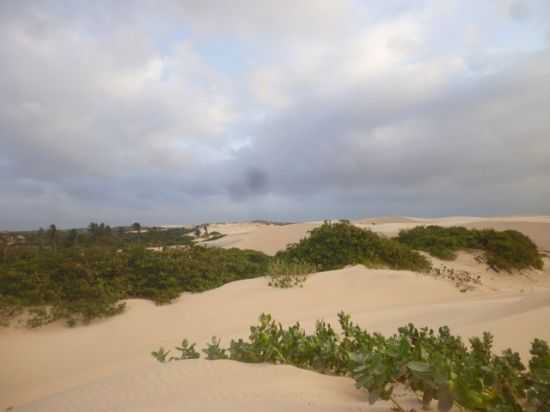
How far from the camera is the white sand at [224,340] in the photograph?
2.62m

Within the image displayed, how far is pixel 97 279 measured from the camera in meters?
8.20

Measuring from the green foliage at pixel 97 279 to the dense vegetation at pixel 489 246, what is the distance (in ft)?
27.3

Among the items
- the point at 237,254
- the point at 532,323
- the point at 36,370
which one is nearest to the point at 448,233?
the point at 237,254

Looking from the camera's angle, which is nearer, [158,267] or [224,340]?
[224,340]

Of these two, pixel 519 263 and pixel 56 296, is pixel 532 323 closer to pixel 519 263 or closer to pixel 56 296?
pixel 56 296

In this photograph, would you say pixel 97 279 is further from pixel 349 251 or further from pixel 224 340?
pixel 349 251

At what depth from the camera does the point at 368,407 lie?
2223mm

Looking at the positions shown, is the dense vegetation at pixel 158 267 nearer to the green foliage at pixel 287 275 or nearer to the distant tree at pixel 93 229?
the green foliage at pixel 287 275

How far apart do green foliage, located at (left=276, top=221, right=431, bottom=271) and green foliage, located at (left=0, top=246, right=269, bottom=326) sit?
7.74 ft

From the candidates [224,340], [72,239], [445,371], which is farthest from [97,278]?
→ [72,239]

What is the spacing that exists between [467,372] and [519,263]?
592 inches

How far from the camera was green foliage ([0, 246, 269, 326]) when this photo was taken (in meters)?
7.34

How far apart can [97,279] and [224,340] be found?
143 inches

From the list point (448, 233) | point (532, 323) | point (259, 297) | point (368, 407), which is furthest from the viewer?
point (448, 233)
